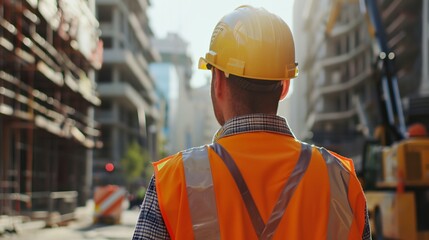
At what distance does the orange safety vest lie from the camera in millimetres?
1762

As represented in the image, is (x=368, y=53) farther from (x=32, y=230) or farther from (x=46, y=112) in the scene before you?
(x=32, y=230)

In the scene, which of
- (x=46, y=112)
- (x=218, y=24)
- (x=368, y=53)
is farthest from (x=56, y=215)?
(x=368, y=53)

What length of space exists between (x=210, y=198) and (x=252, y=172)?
0.13 meters

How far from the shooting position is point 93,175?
205ft

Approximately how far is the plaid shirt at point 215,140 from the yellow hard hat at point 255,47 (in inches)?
4.9

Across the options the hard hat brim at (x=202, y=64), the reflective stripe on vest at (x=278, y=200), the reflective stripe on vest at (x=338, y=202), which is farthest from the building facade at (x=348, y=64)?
the reflective stripe on vest at (x=278, y=200)

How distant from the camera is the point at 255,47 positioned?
6.50 ft

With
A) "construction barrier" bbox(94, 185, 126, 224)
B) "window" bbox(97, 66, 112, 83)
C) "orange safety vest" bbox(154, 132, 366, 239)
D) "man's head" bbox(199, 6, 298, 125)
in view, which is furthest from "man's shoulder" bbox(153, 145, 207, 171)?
"window" bbox(97, 66, 112, 83)

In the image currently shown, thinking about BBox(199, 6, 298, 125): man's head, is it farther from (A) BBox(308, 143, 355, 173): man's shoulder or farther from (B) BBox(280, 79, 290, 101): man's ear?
(A) BBox(308, 143, 355, 173): man's shoulder

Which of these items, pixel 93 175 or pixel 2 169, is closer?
pixel 2 169

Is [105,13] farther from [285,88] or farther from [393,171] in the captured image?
[285,88]

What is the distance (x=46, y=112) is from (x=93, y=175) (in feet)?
134

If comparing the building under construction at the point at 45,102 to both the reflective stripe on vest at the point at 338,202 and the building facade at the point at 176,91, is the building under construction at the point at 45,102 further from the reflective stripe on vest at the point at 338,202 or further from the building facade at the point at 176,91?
the building facade at the point at 176,91

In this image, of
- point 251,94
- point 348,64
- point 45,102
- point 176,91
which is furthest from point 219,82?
point 176,91
